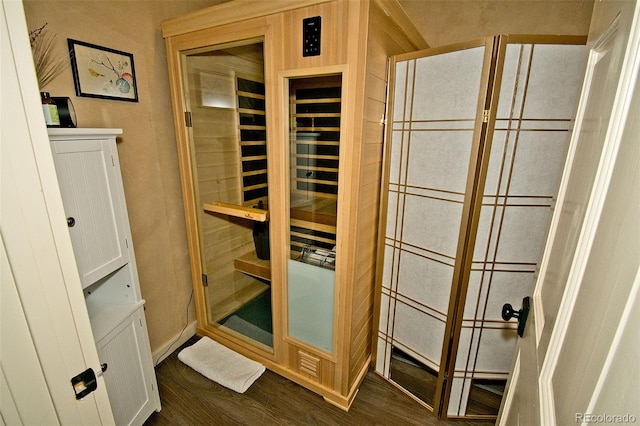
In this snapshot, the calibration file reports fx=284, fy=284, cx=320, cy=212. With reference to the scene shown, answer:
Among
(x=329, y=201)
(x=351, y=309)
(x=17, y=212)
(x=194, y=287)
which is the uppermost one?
(x=17, y=212)

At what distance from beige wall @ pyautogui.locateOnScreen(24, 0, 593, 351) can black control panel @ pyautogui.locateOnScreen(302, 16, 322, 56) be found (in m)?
1.08

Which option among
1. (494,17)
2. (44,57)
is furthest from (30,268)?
(494,17)

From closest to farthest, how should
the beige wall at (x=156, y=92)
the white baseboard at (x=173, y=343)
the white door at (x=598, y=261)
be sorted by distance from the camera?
the white door at (x=598, y=261) < the beige wall at (x=156, y=92) < the white baseboard at (x=173, y=343)

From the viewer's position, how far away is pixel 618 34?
1.76ft

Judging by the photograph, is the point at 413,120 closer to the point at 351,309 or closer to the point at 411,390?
the point at 351,309

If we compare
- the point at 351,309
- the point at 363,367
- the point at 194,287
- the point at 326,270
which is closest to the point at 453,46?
the point at 326,270

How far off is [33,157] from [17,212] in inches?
4.5

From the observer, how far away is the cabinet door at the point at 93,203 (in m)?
1.14

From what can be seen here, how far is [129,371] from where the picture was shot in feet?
4.80

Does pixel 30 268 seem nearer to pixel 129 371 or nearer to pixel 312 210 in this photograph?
pixel 129 371

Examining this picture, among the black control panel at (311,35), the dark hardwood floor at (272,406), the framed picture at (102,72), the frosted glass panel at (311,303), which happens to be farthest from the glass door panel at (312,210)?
the framed picture at (102,72)

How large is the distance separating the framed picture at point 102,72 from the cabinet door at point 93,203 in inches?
19.0

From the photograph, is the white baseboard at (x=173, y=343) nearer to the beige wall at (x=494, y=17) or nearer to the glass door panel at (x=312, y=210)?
the glass door panel at (x=312, y=210)

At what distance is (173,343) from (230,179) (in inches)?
52.3
